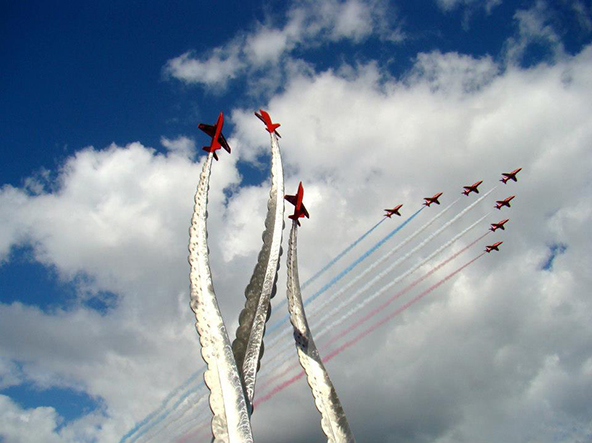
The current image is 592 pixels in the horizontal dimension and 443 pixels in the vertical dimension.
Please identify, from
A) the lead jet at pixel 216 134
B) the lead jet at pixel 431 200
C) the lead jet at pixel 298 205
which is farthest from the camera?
the lead jet at pixel 431 200

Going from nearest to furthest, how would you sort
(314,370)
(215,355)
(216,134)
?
(215,355) → (314,370) → (216,134)

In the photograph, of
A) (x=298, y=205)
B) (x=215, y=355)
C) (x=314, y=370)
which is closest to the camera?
(x=215, y=355)

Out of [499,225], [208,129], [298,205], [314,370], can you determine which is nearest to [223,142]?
[208,129]

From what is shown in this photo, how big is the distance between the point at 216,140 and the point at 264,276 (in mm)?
12479

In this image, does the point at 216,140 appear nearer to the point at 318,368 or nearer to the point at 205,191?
the point at 205,191

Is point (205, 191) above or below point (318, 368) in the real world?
above

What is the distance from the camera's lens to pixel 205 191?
35.8 m

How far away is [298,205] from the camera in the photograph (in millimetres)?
45062

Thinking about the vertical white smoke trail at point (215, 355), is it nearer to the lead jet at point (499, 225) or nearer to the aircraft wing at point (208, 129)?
the aircraft wing at point (208, 129)

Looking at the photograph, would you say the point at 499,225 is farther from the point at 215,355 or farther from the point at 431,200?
the point at 215,355

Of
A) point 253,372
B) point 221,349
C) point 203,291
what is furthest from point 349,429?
point 203,291

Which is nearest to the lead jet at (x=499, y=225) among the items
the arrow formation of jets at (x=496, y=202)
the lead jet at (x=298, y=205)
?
the arrow formation of jets at (x=496, y=202)

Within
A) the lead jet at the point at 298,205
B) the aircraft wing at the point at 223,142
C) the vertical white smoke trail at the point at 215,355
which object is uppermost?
the aircraft wing at the point at 223,142

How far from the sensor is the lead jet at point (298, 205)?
4451cm
